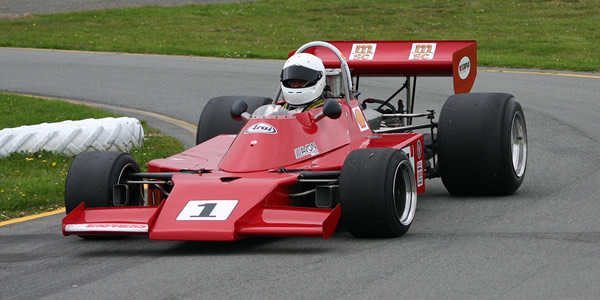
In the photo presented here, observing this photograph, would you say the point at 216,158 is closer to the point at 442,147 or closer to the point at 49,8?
the point at 442,147

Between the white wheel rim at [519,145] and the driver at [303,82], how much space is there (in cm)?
198

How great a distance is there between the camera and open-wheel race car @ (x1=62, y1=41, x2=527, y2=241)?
761 centimetres

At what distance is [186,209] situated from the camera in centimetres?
769

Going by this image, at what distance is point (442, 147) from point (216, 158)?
2100 millimetres

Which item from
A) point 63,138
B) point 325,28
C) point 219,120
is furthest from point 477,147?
point 325,28

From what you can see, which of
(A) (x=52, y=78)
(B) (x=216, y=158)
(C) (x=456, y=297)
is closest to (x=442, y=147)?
(B) (x=216, y=158)

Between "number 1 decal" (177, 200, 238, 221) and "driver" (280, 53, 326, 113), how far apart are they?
A: 1923 mm

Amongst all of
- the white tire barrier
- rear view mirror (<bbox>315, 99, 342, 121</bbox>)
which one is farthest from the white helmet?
the white tire barrier

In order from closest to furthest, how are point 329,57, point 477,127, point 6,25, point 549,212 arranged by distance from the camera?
point 549,212 → point 477,127 → point 329,57 → point 6,25

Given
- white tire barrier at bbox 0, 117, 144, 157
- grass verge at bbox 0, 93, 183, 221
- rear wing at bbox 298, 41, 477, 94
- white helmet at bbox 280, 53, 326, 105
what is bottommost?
grass verge at bbox 0, 93, 183, 221

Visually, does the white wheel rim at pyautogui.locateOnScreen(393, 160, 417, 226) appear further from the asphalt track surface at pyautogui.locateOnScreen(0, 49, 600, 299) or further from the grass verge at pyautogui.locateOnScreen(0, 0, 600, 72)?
the grass verge at pyautogui.locateOnScreen(0, 0, 600, 72)

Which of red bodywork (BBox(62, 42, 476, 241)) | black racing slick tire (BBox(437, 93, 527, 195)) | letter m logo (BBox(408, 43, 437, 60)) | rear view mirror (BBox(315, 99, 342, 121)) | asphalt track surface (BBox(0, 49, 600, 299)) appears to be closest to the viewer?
asphalt track surface (BBox(0, 49, 600, 299))

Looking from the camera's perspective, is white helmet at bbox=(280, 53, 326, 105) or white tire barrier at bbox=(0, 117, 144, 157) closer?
white helmet at bbox=(280, 53, 326, 105)

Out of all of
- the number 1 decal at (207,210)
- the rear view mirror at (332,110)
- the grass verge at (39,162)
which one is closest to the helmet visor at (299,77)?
the rear view mirror at (332,110)
